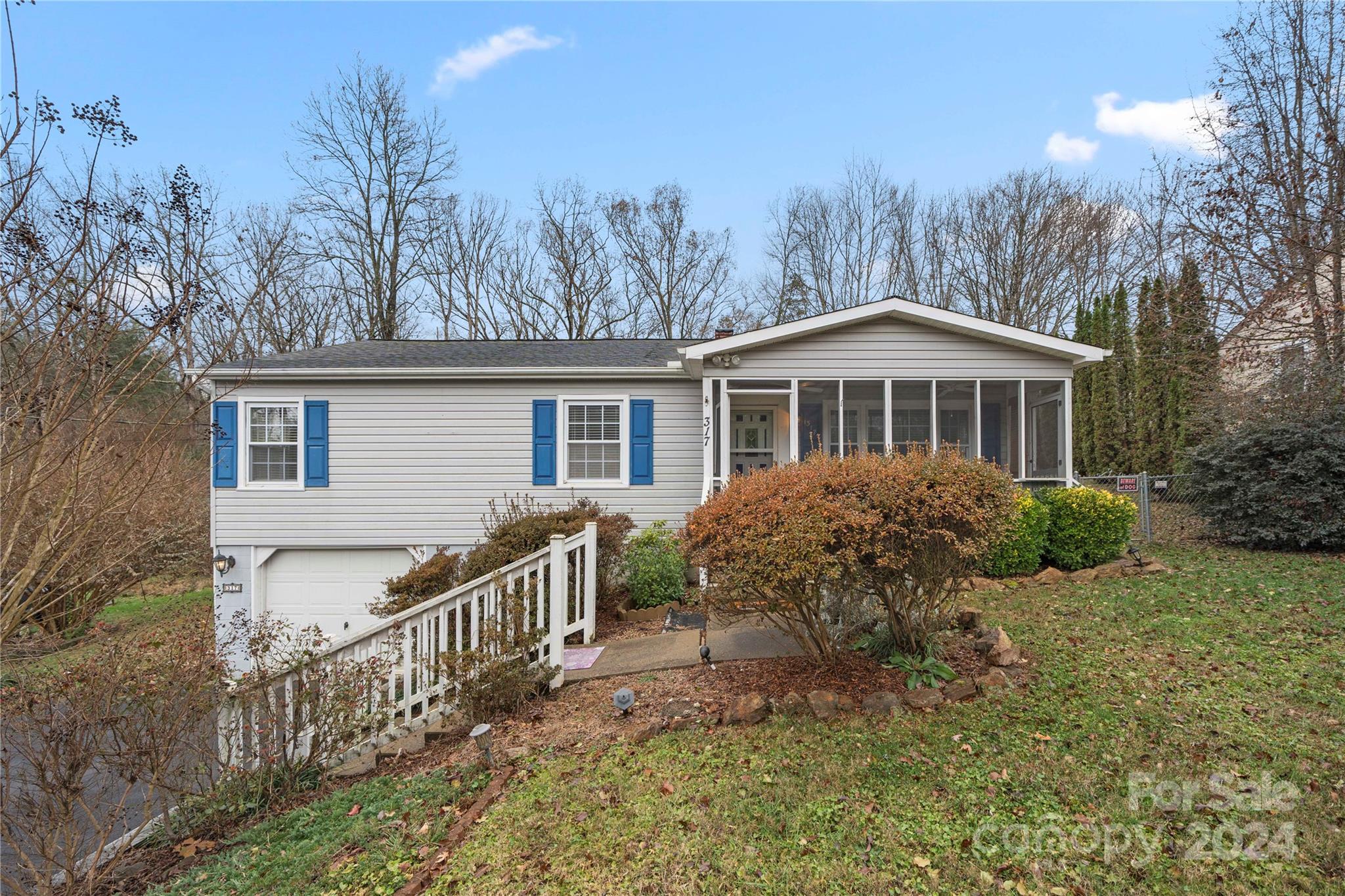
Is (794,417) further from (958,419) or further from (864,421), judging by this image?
(958,419)

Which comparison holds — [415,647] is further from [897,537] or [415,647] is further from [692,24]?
[692,24]

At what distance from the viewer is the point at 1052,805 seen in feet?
9.67

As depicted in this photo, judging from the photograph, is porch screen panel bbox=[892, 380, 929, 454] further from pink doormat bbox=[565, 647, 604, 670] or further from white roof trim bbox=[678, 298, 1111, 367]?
pink doormat bbox=[565, 647, 604, 670]

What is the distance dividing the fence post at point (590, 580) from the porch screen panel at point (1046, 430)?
657 centimetres

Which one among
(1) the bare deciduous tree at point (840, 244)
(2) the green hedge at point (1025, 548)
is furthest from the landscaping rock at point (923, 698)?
(1) the bare deciduous tree at point (840, 244)

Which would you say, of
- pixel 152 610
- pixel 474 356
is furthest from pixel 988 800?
pixel 152 610

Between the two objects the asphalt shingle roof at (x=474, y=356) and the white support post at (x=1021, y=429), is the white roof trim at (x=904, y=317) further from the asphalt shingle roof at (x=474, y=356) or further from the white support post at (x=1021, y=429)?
the asphalt shingle roof at (x=474, y=356)

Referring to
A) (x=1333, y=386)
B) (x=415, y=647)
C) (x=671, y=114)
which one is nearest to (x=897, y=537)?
(x=415, y=647)

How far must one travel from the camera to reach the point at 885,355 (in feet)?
29.4

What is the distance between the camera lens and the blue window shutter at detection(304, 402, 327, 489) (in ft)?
32.1

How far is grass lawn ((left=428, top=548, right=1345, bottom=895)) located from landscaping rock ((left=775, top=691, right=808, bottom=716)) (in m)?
0.14

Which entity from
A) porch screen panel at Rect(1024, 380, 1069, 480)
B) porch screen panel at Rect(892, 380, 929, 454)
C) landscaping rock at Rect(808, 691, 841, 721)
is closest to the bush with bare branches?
landscaping rock at Rect(808, 691, 841, 721)

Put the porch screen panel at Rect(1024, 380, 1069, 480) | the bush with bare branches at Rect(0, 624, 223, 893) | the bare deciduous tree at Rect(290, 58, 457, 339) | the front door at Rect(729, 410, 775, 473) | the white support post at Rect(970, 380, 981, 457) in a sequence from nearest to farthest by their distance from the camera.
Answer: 1. the bush with bare branches at Rect(0, 624, 223, 893)
2. the white support post at Rect(970, 380, 981, 457)
3. the porch screen panel at Rect(1024, 380, 1069, 480)
4. the front door at Rect(729, 410, 775, 473)
5. the bare deciduous tree at Rect(290, 58, 457, 339)

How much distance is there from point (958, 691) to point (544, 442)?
7113 mm
